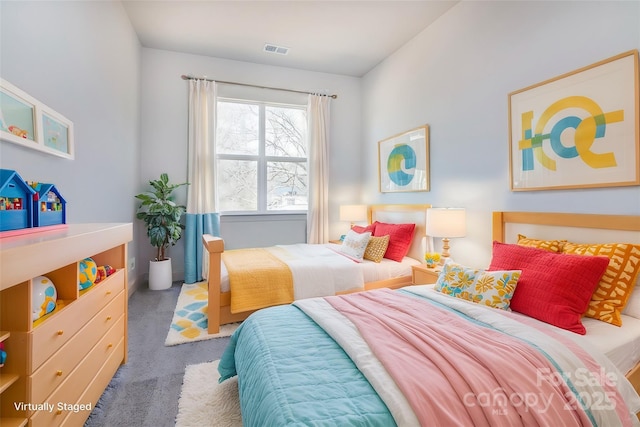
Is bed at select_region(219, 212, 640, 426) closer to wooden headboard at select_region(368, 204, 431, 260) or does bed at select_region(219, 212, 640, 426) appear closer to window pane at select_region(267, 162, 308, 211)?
wooden headboard at select_region(368, 204, 431, 260)

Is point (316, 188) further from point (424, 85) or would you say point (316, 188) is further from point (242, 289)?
point (242, 289)

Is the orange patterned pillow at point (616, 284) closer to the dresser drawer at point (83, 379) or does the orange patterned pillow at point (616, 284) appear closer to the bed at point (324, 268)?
the bed at point (324, 268)

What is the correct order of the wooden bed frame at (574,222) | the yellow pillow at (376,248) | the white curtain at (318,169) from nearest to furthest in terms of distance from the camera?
1. the wooden bed frame at (574,222)
2. the yellow pillow at (376,248)
3. the white curtain at (318,169)

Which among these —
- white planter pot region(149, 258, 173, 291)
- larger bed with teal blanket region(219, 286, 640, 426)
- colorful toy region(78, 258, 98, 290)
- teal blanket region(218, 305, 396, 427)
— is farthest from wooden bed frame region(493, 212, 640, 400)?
white planter pot region(149, 258, 173, 291)

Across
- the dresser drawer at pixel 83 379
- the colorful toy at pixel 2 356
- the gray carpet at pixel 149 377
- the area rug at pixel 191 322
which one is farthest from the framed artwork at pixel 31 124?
the area rug at pixel 191 322

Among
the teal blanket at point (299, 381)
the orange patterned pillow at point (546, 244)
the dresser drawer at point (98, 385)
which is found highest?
the orange patterned pillow at point (546, 244)

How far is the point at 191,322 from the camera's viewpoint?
2646 mm

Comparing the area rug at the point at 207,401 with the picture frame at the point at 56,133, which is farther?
the picture frame at the point at 56,133

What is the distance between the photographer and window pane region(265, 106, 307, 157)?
4.45 meters

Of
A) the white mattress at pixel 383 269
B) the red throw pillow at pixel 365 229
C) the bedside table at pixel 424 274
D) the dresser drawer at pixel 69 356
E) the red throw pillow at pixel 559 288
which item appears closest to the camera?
the dresser drawer at pixel 69 356

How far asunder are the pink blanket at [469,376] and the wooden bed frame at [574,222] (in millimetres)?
712

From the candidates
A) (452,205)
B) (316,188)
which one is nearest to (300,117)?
(316,188)

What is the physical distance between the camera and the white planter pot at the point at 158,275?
11.8 ft

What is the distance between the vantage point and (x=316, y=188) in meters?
4.44
